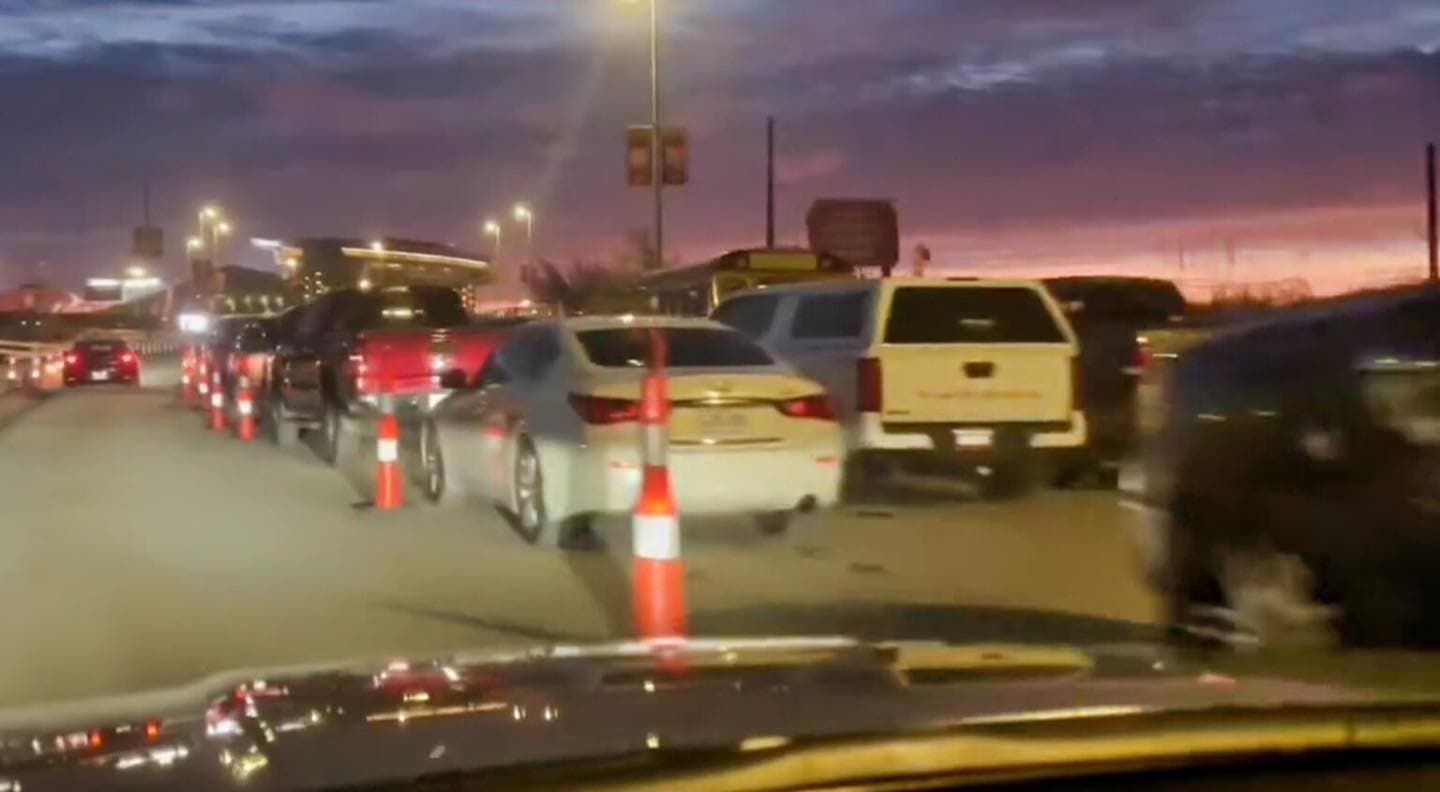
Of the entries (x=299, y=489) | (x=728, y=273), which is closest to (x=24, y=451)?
(x=299, y=489)

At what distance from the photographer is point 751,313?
21.0 meters

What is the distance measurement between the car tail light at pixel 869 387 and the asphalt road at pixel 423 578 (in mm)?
806

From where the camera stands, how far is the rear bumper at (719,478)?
14.1 metres

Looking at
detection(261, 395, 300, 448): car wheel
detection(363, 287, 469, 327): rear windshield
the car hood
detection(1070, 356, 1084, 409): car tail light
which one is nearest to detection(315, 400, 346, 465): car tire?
detection(261, 395, 300, 448): car wheel

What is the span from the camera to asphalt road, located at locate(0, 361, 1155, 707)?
10969mm

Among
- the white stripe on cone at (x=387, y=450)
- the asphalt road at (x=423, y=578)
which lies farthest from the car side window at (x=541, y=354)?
the white stripe on cone at (x=387, y=450)

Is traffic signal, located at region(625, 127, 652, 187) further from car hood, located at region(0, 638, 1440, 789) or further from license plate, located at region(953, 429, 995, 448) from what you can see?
car hood, located at region(0, 638, 1440, 789)

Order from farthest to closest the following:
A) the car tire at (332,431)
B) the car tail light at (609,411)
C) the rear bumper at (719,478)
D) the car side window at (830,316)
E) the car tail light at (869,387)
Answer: the car tire at (332,431) → the car side window at (830,316) → the car tail light at (869,387) → the car tail light at (609,411) → the rear bumper at (719,478)

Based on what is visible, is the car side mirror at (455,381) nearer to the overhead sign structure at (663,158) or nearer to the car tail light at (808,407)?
the car tail light at (808,407)

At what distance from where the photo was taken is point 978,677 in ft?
12.1

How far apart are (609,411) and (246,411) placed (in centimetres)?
1368

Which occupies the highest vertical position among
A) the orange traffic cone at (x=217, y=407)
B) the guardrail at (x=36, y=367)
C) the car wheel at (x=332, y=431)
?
the car wheel at (x=332, y=431)

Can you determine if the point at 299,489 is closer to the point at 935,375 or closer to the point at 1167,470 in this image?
the point at 935,375

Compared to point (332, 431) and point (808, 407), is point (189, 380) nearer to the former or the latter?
point (332, 431)
